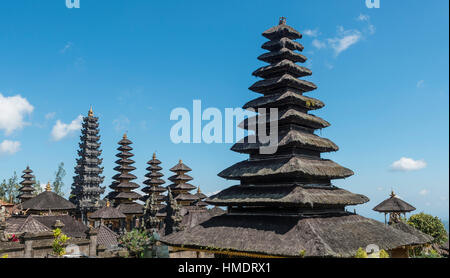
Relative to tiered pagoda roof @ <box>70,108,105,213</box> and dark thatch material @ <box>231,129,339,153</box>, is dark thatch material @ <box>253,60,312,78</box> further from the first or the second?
tiered pagoda roof @ <box>70,108,105,213</box>

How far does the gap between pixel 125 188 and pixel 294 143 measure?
39580 mm

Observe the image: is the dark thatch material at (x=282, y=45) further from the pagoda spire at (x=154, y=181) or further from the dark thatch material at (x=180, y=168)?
the pagoda spire at (x=154, y=181)

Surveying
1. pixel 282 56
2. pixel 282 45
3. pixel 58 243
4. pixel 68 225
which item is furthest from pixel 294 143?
pixel 68 225

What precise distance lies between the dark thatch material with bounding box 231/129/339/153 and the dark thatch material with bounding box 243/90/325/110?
82.4 inches

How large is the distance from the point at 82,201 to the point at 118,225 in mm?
8865

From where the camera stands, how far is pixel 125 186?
2163 inches

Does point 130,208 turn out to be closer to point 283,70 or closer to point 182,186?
point 182,186

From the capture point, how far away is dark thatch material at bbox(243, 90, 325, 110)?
23.5 m

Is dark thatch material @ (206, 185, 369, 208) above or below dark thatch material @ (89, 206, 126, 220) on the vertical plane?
above

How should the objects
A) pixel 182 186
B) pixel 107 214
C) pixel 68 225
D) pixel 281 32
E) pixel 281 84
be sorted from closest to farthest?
pixel 281 84 < pixel 281 32 < pixel 68 225 < pixel 107 214 < pixel 182 186

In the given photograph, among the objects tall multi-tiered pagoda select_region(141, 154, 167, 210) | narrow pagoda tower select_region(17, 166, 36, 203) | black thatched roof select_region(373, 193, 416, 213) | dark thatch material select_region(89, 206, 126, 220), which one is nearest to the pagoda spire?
tall multi-tiered pagoda select_region(141, 154, 167, 210)

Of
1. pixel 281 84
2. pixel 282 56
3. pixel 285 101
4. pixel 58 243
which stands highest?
pixel 282 56
